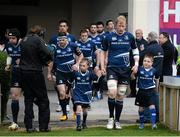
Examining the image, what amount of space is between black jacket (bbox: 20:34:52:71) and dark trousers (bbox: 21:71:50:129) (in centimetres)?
13

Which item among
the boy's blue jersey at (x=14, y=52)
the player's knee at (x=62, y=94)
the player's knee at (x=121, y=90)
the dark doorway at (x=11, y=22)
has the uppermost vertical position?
the dark doorway at (x=11, y=22)

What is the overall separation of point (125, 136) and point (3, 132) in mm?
2272

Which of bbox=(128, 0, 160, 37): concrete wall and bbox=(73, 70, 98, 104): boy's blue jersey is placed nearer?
bbox=(73, 70, 98, 104): boy's blue jersey

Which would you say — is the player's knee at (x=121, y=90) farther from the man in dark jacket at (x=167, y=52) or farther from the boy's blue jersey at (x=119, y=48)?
the man in dark jacket at (x=167, y=52)

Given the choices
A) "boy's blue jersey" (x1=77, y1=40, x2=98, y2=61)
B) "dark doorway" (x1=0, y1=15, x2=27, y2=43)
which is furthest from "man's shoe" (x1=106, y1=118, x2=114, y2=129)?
"dark doorway" (x1=0, y1=15, x2=27, y2=43)

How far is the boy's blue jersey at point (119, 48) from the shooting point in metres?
10.3

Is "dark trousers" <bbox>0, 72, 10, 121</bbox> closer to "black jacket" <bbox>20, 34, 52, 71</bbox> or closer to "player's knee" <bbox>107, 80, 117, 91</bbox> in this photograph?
"black jacket" <bbox>20, 34, 52, 71</bbox>

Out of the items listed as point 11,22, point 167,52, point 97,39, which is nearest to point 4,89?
point 167,52

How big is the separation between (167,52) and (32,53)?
3.63 m

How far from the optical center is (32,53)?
387 inches

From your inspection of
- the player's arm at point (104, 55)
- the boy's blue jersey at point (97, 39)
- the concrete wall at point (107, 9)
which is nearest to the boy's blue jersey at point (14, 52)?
the player's arm at point (104, 55)

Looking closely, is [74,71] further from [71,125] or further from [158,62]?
[158,62]

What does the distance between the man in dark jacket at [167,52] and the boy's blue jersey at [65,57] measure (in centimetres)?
209

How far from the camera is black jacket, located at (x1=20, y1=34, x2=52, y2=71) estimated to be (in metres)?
9.80
